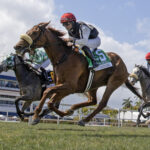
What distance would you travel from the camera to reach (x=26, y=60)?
10203 millimetres

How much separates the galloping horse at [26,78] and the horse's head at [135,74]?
357 cm

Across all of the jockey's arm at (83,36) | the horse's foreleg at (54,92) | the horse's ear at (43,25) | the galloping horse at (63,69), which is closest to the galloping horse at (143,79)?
the galloping horse at (63,69)

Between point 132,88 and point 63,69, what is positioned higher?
point 63,69

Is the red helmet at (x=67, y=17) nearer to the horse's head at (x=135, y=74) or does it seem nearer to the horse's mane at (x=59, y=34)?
the horse's mane at (x=59, y=34)

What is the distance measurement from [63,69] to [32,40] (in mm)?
1003

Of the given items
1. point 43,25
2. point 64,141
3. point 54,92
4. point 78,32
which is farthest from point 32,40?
point 64,141

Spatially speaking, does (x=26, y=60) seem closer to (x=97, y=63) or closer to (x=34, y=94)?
(x=34, y=94)

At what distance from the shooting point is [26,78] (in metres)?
9.81

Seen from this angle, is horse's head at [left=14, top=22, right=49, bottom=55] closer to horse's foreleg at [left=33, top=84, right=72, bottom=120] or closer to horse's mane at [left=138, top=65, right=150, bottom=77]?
horse's foreleg at [left=33, top=84, right=72, bottom=120]

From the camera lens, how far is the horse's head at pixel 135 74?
36.4 feet

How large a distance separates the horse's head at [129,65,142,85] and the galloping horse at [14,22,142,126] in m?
3.61

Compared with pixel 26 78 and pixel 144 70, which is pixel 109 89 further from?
pixel 144 70

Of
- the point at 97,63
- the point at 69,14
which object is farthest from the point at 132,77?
the point at 69,14

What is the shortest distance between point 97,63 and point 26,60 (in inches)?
157
